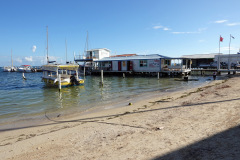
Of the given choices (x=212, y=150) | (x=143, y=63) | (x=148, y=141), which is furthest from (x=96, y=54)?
(x=212, y=150)

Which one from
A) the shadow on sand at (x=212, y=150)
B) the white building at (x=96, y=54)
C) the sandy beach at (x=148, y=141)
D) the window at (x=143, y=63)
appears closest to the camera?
the shadow on sand at (x=212, y=150)

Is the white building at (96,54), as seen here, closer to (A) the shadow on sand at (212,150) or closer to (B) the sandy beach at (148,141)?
(B) the sandy beach at (148,141)

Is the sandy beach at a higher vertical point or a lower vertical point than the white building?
lower

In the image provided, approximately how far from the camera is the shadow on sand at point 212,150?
12.3 feet

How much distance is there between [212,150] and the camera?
4.01 m

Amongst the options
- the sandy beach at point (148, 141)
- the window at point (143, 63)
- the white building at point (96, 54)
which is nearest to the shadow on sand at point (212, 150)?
the sandy beach at point (148, 141)

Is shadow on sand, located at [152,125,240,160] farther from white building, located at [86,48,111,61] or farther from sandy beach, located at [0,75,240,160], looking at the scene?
white building, located at [86,48,111,61]

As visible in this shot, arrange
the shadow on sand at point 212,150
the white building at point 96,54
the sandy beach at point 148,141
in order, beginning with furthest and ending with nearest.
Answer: the white building at point 96,54, the sandy beach at point 148,141, the shadow on sand at point 212,150

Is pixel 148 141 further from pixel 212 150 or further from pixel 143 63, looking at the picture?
pixel 143 63

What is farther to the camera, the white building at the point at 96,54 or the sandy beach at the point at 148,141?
the white building at the point at 96,54

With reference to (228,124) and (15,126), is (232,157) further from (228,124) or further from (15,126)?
(15,126)

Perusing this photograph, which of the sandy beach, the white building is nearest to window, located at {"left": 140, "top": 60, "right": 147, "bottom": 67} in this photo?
the white building

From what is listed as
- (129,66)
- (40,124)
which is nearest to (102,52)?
(129,66)

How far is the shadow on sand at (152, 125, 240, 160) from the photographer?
12.3 ft
